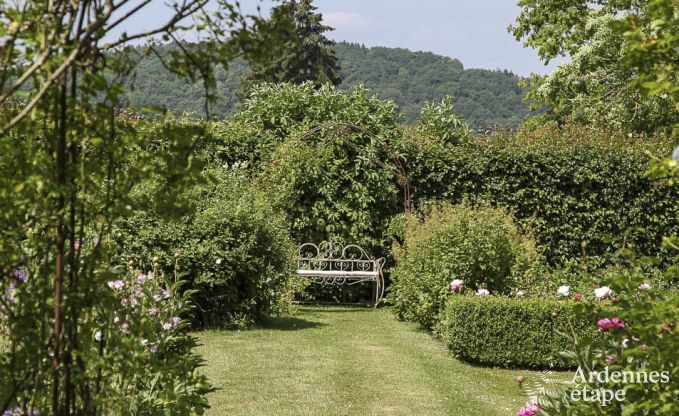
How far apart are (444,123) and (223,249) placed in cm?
558

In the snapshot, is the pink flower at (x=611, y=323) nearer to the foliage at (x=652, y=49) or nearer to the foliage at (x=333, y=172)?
the foliage at (x=652, y=49)

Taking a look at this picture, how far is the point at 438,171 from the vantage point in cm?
1241

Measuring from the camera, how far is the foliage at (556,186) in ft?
40.5

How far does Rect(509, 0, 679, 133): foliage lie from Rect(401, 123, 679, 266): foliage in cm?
207

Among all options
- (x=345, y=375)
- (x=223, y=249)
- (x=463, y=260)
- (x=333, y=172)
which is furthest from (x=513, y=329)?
(x=333, y=172)

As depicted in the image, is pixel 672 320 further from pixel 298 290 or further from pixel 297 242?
pixel 297 242

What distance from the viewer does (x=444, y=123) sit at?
1315 cm

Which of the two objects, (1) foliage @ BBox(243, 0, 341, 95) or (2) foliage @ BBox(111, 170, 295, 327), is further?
(1) foliage @ BBox(243, 0, 341, 95)

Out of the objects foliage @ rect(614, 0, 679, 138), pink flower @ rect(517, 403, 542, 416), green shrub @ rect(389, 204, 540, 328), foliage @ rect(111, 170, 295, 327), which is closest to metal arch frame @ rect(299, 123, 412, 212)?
green shrub @ rect(389, 204, 540, 328)

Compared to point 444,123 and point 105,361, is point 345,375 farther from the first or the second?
point 444,123

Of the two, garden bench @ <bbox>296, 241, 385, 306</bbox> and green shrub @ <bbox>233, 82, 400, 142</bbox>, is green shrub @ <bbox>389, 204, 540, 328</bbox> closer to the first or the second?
garden bench @ <bbox>296, 241, 385, 306</bbox>

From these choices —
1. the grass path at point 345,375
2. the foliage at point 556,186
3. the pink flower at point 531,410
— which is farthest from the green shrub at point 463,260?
the pink flower at point 531,410

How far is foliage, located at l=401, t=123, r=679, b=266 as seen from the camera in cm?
1234
